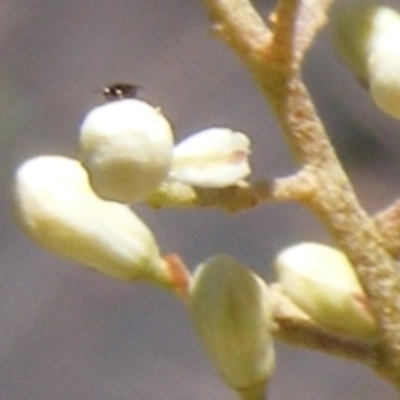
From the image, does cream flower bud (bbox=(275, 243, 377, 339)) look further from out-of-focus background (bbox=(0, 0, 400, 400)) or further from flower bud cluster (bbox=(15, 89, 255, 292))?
out-of-focus background (bbox=(0, 0, 400, 400))

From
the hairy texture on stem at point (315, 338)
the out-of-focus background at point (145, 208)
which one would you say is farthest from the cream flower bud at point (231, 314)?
the out-of-focus background at point (145, 208)

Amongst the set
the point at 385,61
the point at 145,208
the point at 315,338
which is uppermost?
the point at 385,61

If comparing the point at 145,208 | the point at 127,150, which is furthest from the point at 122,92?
the point at 145,208

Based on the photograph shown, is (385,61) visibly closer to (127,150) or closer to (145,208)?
(127,150)

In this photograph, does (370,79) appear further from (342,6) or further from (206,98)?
→ (206,98)

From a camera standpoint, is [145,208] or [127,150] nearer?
[127,150]

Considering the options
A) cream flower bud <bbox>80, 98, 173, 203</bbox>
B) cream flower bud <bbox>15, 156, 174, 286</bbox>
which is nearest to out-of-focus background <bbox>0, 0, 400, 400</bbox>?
cream flower bud <bbox>15, 156, 174, 286</bbox>

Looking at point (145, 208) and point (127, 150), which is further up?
point (127, 150)
